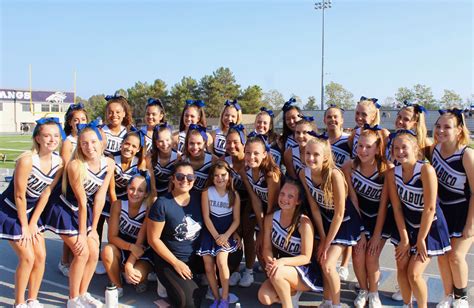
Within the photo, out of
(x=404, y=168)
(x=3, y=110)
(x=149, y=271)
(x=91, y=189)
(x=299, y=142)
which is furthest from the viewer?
(x=3, y=110)

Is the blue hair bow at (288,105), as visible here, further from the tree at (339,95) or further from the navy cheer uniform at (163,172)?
the tree at (339,95)

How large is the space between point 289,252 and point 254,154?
3.34ft

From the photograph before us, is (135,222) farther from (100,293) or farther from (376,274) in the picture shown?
(376,274)

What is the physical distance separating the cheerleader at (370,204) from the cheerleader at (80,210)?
249 centimetres

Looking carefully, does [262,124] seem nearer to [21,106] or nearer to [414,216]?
[414,216]

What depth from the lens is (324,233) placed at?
399 cm

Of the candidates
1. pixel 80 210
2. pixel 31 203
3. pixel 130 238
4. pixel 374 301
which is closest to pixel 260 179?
pixel 130 238

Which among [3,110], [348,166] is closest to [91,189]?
[348,166]

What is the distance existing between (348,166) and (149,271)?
2.34 meters

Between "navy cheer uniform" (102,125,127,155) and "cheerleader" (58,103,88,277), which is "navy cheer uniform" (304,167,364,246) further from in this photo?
"cheerleader" (58,103,88,277)

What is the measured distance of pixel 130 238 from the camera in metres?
4.30

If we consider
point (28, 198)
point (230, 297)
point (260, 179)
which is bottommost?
point (230, 297)

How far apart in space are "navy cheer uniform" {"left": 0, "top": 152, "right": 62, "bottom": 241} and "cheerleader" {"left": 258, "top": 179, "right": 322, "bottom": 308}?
2132 millimetres

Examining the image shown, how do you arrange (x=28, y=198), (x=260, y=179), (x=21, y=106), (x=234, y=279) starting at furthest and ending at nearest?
(x=21, y=106)
(x=234, y=279)
(x=260, y=179)
(x=28, y=198)
